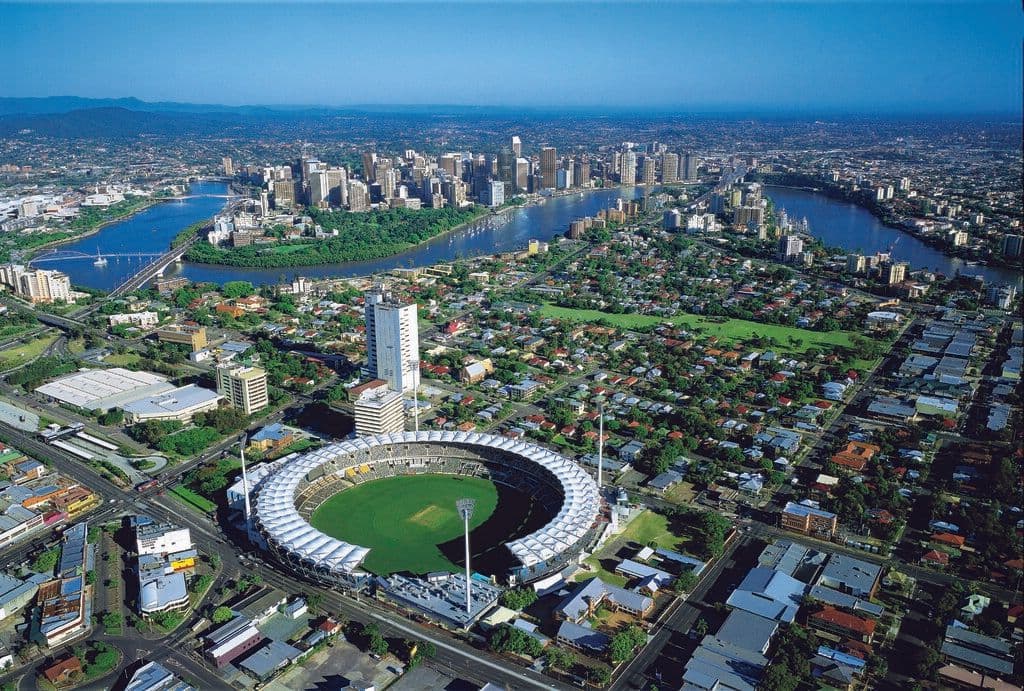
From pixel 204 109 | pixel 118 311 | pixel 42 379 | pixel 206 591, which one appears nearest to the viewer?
pixel 206 591

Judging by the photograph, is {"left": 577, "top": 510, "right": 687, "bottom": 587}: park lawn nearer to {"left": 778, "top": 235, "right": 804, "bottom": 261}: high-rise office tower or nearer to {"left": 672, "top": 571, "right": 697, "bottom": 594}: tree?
{"left": 672, "top": 571, "right": 697, "bottom": 594}: tree

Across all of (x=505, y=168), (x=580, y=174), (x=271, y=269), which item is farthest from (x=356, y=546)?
(x=580, y=174)

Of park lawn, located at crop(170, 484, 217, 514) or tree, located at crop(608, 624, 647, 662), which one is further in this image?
park lawn, located at crop(170, 484, 217, 514)

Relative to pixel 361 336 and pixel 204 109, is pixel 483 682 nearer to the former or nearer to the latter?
pixel 361 336

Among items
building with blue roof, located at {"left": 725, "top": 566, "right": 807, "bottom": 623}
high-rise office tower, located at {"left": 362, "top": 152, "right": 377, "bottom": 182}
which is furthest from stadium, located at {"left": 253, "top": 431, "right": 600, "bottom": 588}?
high-rise office tower, located at {"left": 362, "top": 152, "right": 377, "bottom": 182}

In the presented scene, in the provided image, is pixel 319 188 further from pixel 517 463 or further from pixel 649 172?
pixel 517 463

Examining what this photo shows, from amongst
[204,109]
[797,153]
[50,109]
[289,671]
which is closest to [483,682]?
[289,671]
